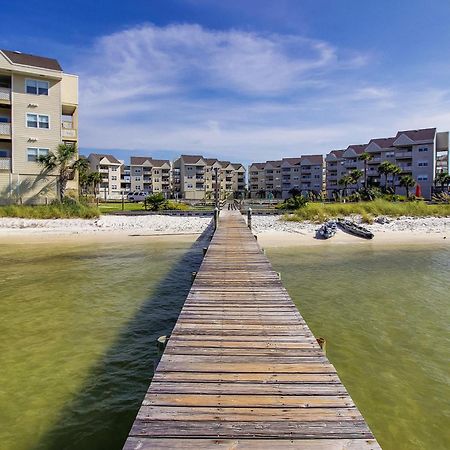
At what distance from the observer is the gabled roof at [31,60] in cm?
3777

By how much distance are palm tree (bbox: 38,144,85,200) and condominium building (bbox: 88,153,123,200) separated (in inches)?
2621

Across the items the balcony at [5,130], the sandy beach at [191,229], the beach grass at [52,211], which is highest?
the balcony at [5,130]

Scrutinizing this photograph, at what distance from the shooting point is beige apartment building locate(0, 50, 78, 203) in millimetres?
37188

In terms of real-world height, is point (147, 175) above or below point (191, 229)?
above

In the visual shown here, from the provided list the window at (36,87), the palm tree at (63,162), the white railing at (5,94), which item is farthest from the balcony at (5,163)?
the window at (36,87)

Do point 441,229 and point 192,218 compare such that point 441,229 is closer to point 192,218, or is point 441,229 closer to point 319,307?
point 192,218

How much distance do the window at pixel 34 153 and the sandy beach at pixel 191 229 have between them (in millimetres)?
8186

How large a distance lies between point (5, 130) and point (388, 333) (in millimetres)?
39521

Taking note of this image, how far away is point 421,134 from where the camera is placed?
78.9 m

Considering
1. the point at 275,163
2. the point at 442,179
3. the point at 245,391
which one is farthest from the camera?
the point at 275,163

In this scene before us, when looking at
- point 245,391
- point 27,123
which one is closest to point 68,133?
point 27,123

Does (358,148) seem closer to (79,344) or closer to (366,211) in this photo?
(366,211)

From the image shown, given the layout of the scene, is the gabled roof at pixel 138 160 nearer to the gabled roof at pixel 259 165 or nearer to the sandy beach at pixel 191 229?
the gabled roof at pixel 259 165

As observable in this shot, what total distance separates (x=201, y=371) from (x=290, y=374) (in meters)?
1.25
